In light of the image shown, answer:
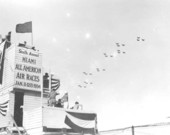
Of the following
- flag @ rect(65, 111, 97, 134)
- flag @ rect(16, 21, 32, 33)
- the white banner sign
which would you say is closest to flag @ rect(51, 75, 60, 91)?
the white banner sign

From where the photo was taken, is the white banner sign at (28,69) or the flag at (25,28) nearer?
the white banner sign at (28,69)

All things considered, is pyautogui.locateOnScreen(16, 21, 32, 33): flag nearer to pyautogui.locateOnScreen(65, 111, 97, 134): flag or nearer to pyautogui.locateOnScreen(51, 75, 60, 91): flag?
pyautogui.locateOnScreen(51, 75, 60, 91): flag

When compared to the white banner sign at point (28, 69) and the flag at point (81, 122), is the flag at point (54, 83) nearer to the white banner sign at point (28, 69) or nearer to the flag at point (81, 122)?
the white banner sign at point (28, 69)

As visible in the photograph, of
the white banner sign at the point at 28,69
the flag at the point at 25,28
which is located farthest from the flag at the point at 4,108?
the flag at the point at 25,28

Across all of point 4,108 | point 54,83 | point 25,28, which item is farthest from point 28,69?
point 54,83

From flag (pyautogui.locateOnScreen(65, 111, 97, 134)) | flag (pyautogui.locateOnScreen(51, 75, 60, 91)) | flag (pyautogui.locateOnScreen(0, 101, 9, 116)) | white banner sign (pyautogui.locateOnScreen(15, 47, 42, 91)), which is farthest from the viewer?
flag (pyautogui.locateOnScreen(51, 75, 60, 91))

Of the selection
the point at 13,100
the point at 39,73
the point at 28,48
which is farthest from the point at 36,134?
the point at 28,48

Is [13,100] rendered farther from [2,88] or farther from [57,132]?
[57,132]

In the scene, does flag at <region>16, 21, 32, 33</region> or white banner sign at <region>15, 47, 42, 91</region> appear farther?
flag at <region>16, 21, 32, 33</region>
